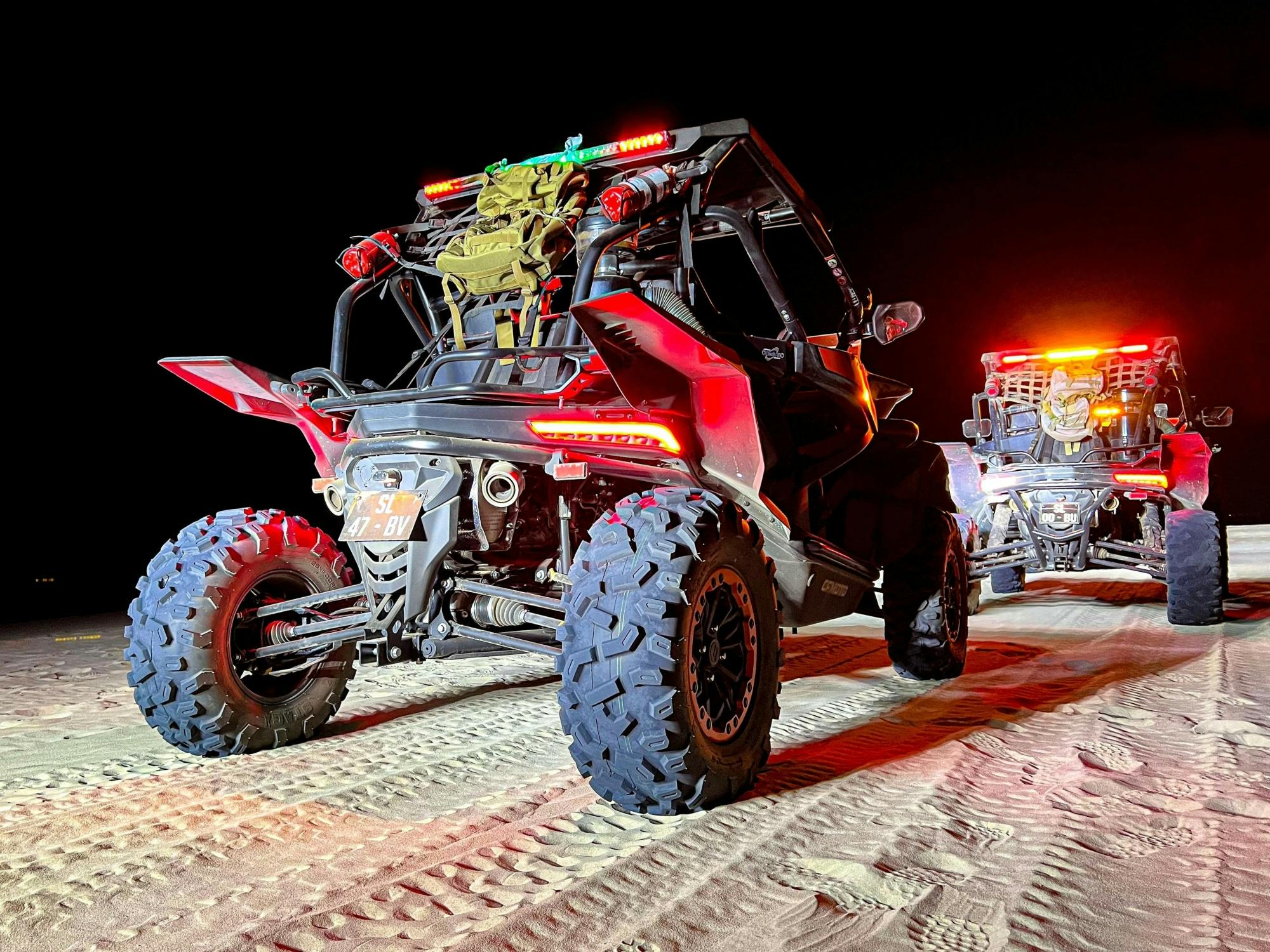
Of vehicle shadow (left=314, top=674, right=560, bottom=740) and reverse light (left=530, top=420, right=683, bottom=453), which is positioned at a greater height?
reverse light (left=530, top=420, right=683, bottom=453)

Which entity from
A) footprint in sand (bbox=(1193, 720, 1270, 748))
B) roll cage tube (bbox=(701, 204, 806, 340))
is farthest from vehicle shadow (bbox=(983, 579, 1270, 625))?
roll cage tube (bbox=(701, 204, 806, 340))

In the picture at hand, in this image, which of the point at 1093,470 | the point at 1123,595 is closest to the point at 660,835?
the point at 1093,470

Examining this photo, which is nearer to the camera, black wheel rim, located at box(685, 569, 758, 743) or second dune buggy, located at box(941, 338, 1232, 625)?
black wheel rim, located at box(685, 569, 758, 743)

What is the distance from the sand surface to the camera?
88.4 inches

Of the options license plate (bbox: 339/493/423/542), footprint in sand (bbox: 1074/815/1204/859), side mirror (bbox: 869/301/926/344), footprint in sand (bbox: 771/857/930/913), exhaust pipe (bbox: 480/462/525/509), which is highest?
side mirror (bbox: 869/301/926/344)

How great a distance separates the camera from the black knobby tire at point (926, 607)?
5.51 meters

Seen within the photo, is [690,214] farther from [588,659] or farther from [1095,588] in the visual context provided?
[1095,588]

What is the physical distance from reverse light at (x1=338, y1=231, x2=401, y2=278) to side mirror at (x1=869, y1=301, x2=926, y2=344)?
2310 mm

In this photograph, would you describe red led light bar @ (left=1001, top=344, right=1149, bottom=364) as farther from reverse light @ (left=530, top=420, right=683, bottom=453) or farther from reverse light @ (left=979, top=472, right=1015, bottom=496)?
reverse light @ (left=530, top=420, right=683, bottom=453)

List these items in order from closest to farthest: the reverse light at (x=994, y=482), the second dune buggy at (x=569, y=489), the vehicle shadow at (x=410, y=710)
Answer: the second dune buggy at (x=569, y=489) < the vehicle shadow at (x=410, y=710) < the reverse light at (x=994, y=482)

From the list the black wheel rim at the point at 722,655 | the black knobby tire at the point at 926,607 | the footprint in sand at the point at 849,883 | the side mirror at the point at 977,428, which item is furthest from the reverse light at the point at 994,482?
the footprint in sand at the point at 849,883

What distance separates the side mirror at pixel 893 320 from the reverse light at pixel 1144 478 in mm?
4686

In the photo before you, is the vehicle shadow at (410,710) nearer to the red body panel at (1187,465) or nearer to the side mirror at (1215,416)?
the red body panel at (1187,465)

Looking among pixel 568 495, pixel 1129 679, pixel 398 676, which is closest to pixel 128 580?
pixel 398 676
